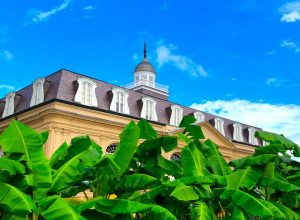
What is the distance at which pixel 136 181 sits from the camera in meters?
9.72

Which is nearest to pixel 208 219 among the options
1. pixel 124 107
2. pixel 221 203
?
pixel 221 203

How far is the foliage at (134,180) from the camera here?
8320 mm

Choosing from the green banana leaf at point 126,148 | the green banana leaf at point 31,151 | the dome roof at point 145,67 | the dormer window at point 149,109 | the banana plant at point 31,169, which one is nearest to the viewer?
the banana plant at point 31,169

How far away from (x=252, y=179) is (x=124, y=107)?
2192cm

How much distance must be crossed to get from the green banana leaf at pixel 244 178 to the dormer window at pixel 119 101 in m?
21.0

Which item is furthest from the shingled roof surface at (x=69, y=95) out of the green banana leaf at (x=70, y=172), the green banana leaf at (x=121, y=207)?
the green banana leaf at (x=121, y=207)

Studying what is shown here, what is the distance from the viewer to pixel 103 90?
31.6 metres

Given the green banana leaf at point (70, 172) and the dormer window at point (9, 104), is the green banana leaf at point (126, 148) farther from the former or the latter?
the dormer window at point (9, 104)

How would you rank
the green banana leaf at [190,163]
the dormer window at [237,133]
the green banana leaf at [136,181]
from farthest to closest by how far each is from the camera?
1. the dormer window at [237,133]
2. the green banana leaf at [190,163]
3. the green banana leaf at [136,181]

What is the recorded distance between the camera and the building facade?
27.6m

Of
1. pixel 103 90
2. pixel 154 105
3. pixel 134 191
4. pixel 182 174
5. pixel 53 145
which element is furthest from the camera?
pixel 154 105

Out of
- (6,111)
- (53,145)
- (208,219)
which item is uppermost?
(6,111)

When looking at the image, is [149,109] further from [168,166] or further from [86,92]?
[168,166]

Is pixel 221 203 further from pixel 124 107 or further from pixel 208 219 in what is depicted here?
pixel 124 107
